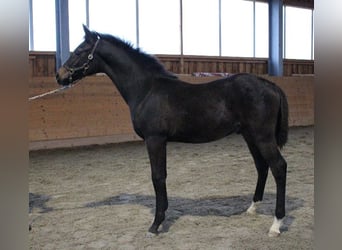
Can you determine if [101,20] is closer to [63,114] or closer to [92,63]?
[63,114]

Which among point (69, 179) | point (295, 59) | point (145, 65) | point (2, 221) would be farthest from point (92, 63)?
point (295, 59)

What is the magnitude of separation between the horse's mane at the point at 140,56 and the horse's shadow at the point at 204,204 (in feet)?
3.43

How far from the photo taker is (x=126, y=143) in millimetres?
6941

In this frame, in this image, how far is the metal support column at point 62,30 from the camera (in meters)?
7.21

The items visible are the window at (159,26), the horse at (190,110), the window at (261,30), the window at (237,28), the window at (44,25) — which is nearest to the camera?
→ the horse at (190,110)

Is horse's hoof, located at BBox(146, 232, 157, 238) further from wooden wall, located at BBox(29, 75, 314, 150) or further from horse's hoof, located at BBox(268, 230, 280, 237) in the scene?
wooden wall, located at BBox(29, 75, 314, 150)

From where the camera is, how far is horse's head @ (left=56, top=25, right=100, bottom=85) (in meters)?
2.88

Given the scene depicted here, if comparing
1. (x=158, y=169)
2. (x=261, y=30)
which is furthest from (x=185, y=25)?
(x=158, y=169)

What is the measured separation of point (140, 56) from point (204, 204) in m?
1.30

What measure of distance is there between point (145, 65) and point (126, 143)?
4.16m

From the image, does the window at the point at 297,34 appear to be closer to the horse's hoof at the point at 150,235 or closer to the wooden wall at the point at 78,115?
the wooden wall at the point at 78,115

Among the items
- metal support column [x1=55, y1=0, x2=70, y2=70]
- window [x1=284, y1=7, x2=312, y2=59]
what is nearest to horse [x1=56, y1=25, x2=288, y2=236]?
metal support column [x1=55, y1=0, x2=70, y2=70]

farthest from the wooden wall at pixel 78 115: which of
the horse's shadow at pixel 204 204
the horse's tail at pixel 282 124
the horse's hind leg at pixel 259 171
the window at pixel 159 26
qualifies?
the horse's tail at pixel 282 124

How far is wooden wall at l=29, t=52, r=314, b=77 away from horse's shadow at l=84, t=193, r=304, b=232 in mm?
4872
